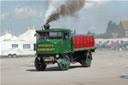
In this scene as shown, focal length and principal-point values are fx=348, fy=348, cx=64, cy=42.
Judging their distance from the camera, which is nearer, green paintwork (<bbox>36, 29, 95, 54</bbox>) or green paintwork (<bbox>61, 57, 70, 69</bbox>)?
green paintwork (<bbox>36, 29, 95, 54</bbox>)

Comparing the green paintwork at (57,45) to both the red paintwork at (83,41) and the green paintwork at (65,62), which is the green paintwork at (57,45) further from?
the red paintwork at (83,41)

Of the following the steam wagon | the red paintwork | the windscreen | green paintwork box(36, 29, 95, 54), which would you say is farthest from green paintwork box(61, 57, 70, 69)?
the windscreen

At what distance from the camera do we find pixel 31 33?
76500mm

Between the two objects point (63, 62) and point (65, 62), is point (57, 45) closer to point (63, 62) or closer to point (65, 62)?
point (63, 62)

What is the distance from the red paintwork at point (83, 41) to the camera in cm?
2477

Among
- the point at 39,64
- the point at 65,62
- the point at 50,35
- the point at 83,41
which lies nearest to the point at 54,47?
the point at 50,35

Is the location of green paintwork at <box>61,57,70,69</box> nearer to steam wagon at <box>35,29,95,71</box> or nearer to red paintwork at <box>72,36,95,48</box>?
steam wagon at <box>35,29,95,71</box>

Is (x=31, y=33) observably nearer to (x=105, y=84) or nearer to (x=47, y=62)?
(x=47, y=62)

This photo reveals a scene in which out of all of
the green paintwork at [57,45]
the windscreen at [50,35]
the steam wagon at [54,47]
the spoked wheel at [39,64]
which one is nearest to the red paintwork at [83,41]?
the steam wagon at [54,47]

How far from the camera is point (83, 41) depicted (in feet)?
85.8

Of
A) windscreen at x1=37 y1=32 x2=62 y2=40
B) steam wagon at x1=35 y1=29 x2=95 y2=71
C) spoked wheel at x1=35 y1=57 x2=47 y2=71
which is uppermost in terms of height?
windscreen at x1=37 y1=32 x2=62 y2=40

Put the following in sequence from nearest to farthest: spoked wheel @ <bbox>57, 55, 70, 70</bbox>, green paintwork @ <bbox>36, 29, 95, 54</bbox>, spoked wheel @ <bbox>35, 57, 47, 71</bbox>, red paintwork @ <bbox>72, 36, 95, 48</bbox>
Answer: green paintwork @ <bbox>36, 29, 95, 54</bbox> < spoked wheel @ <bbox>57, 55, 70, 70</bbox> < spoked wheel @ <bbox>35, 57, 47, 71</bbox> < red paintwork @ <bbox>72, 36, 95, 48</bbox>

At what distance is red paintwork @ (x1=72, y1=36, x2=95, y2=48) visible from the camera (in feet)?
81.3

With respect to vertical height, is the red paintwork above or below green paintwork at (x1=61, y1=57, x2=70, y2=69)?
above
